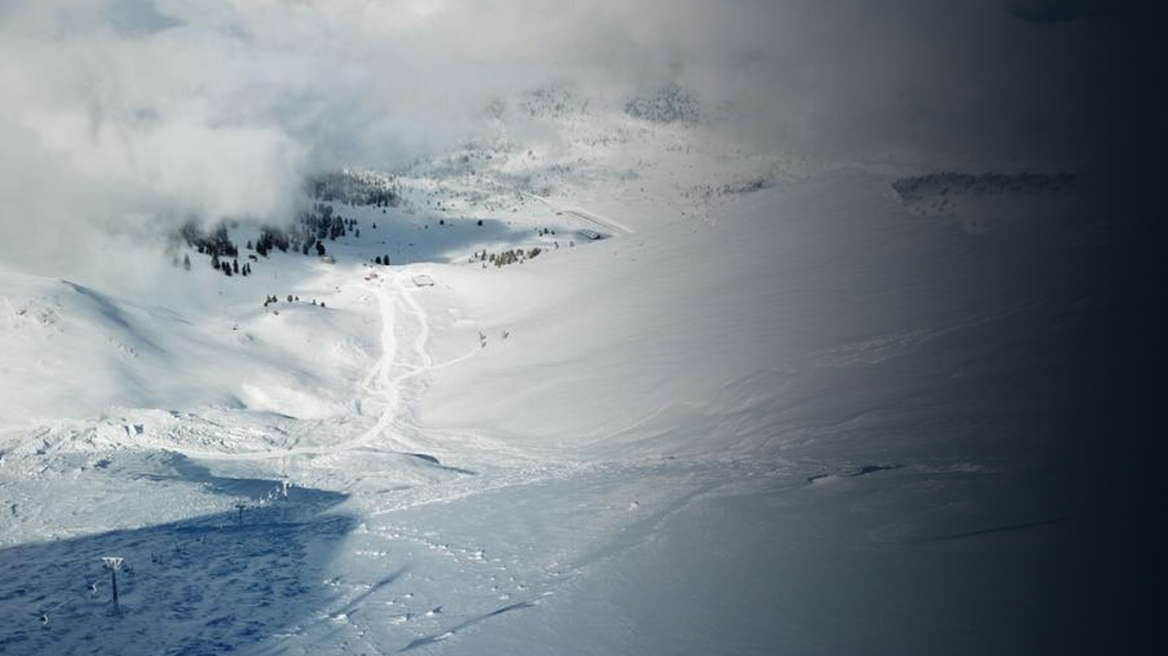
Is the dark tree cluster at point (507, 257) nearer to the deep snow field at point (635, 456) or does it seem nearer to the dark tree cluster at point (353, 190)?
the deep snow field at point (635, 456)

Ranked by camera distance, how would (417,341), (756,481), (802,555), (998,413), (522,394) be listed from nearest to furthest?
(802,555) → (998,413) → (756,481) → (522,394) → (417,341)

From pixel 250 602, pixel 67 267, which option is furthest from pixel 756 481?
pixel 67 267

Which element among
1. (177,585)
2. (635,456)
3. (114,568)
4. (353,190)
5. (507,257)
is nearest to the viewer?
(114,568)

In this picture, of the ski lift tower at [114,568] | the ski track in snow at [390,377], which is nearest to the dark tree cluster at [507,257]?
the ski track in snow at [390,377]

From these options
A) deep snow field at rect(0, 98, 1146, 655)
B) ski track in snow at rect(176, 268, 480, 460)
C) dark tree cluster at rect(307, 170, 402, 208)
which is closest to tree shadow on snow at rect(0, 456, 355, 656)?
deep snow field at rect(0, 98, 1146, 655)

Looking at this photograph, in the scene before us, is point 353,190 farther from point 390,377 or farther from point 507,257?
point 390,377

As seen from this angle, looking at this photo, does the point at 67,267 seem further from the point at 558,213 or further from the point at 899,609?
the point at 558,213

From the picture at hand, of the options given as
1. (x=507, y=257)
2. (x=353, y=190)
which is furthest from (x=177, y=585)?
(x=353, y=190)
